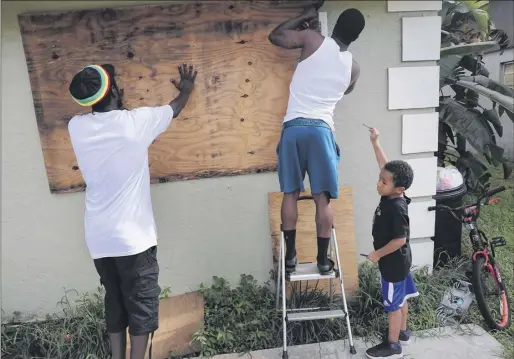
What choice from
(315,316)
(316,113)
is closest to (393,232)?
(315,316)

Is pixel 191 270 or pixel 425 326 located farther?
pixel 191 270

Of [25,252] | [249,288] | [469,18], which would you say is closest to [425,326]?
[249,288]

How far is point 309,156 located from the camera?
293 centimetres

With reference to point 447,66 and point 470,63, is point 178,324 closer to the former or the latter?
point 447,66

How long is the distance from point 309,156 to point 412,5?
1.67 meters

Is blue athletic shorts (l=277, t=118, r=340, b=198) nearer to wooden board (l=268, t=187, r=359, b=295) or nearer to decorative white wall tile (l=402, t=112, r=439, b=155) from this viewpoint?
wooden board (l=268, t=187, r=359, b=295)

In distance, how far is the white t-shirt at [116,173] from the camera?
2.46 metres

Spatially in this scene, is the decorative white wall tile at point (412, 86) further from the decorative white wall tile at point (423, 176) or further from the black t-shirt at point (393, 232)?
the black t-shirt at point (393, 232)

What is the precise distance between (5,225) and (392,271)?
9.83 feet

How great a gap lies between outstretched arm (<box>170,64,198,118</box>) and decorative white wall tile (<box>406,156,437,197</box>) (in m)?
1.97

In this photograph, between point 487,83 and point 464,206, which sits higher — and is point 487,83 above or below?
Answer: above

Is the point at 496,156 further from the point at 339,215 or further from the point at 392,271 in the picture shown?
the point at 392,271

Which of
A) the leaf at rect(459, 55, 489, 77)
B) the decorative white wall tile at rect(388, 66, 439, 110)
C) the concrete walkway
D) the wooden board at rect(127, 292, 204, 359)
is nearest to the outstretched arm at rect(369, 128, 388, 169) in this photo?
the decorative white wall tile at rect(388, 66, 439, 110)

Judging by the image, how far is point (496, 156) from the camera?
482 centimetres
